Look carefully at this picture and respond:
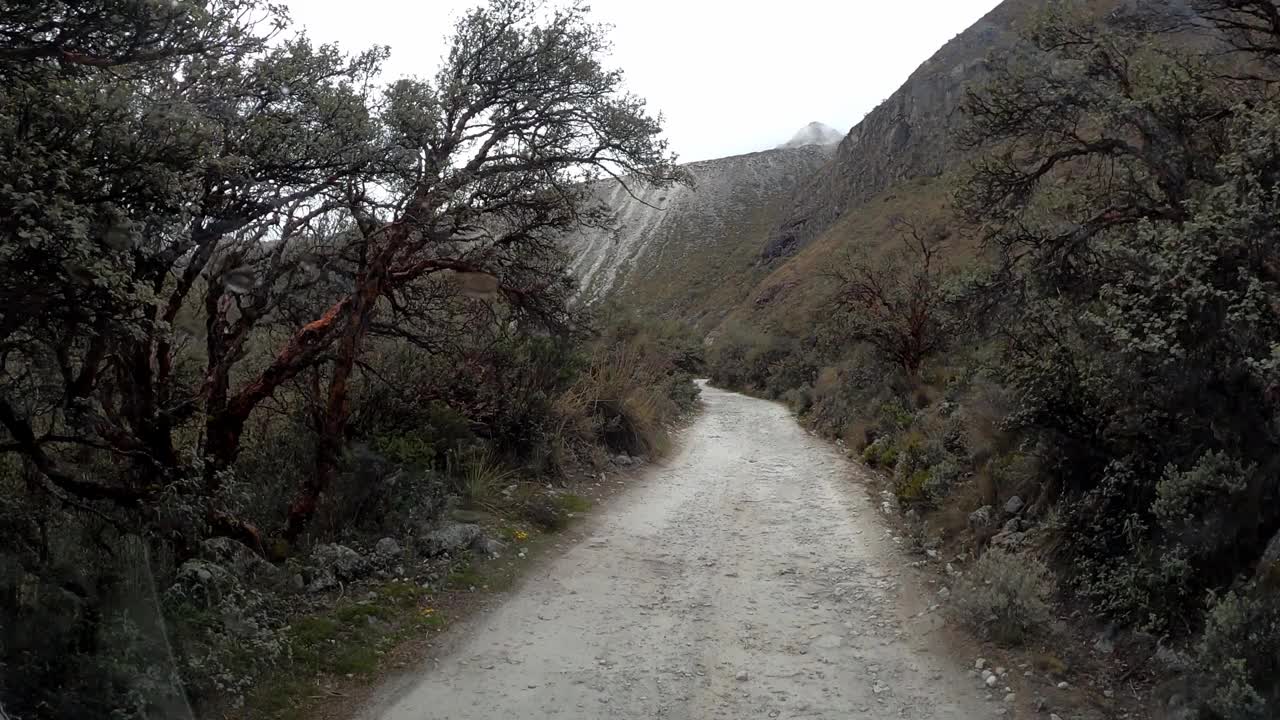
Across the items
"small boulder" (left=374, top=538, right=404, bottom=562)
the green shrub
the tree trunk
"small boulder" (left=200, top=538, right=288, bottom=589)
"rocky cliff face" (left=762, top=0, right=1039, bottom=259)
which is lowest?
Result: the green shrub

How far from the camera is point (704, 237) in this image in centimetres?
8775

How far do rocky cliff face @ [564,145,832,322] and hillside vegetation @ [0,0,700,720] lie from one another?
56.8m

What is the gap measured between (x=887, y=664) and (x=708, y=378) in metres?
42.5

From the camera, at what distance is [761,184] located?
323ft

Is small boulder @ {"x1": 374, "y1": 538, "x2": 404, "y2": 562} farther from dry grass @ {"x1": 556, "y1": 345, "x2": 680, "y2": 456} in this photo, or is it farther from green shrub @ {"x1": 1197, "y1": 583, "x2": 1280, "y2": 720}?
green shrub @ {"x1": 1197, "y1": 583, "x2": 1280, "y2": 720}

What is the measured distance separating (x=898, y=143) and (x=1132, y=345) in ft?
212

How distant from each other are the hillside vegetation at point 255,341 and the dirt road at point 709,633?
802 millimetres

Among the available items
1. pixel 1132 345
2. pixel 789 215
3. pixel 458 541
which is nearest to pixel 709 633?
pixel 458 541

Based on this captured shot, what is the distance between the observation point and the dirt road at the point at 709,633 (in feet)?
15.9

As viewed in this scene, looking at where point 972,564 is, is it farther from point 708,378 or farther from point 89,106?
point 708,378

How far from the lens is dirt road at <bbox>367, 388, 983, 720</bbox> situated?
484cm

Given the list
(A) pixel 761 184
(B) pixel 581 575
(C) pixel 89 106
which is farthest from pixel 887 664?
(A) pixel 761 184

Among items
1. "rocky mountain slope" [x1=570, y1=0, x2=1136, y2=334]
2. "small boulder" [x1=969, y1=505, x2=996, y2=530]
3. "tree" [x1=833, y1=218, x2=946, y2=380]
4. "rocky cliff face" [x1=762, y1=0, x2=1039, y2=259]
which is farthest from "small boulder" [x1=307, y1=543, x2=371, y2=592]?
"rocky cliff face" [x1=762, y1=0, x2=1039, y2=259]

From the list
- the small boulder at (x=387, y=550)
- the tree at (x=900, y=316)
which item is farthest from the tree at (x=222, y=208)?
the tree at (x=900, y=316)
